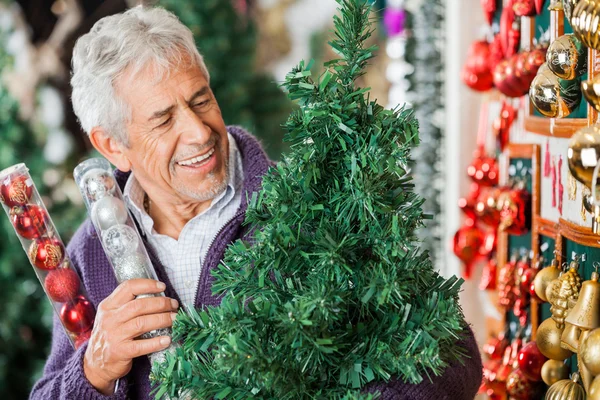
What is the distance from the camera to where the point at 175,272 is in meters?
1.59

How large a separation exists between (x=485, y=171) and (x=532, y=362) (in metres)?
0.71

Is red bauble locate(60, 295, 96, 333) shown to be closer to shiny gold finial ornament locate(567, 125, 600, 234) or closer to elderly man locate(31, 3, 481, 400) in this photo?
elderly man locate(31, 3, 481, 400)

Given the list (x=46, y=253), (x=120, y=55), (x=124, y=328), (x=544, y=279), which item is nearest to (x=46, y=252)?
(x=46, y=253)

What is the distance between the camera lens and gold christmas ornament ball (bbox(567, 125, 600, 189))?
0.85 meters

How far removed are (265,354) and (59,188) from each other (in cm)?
249

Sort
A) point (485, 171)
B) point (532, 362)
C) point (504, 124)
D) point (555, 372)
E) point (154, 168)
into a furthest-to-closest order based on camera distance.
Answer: point (485, 171), point (504, 124), point (154, 168), point (532, 362), point (555, 372)

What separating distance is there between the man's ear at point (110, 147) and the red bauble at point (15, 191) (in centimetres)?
26

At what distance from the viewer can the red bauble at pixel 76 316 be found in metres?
1.47

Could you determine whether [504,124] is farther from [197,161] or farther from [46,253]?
[46,253]

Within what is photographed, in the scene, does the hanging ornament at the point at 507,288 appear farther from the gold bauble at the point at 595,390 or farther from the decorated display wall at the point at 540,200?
the gold bauble at the point at 595,390

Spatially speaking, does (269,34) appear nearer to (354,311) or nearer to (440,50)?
(440,50)

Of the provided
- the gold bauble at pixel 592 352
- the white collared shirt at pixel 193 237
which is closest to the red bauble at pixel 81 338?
the white collared shirt at pixel 193 237

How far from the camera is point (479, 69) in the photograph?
187 cm

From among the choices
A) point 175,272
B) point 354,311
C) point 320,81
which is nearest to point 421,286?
point 354,311
